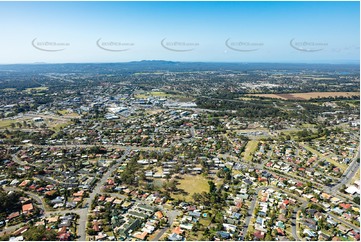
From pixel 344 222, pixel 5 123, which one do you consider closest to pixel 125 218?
pixel 344 222

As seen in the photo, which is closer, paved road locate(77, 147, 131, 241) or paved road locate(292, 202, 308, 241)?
paved road locate(292, 202, 308, 241)

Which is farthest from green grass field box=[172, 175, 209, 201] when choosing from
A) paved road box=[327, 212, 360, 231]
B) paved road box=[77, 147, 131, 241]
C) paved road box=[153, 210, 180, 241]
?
paved road box=[327, 212, 360, 231]

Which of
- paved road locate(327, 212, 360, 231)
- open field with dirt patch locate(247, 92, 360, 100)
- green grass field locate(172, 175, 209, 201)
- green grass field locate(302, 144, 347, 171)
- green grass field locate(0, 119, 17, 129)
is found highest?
open field with dirt patch locate(247, 92, 360, 100)

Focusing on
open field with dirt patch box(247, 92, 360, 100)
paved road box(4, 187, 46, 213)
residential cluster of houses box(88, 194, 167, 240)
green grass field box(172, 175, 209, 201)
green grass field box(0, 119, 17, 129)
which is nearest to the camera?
residential cluster of houses box(88, 194, 167, 240)

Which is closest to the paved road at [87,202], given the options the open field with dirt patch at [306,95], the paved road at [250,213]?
the paved road at [250,213]

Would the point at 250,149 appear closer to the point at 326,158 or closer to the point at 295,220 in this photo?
the point at 326,158

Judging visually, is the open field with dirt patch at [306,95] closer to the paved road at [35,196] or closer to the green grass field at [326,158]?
the green grass field at [326,158]

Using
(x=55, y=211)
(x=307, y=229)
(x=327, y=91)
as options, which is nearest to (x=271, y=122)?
(x=307, y=229)

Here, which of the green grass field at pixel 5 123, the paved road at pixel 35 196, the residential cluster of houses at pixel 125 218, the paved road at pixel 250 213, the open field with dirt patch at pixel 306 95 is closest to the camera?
the residential cluster of houses at pixel 125 218

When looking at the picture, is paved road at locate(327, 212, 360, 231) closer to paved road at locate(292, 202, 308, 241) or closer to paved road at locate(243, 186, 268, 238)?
paved road at locate(292, 202, 308, 241)

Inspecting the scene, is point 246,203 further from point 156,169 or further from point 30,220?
point 30,220

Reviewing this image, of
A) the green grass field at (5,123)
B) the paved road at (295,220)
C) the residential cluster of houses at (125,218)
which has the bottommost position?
the paved road at (295,220)
